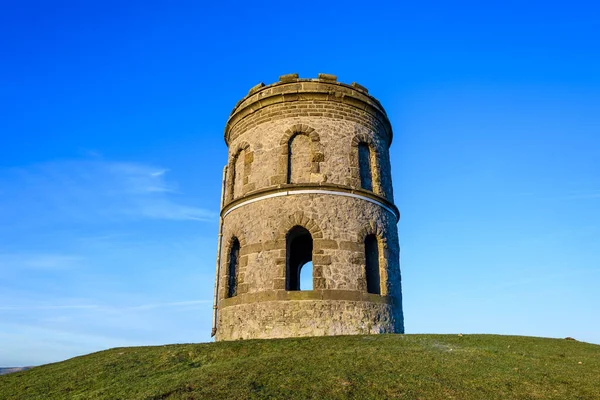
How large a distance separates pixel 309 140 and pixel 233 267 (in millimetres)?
5349

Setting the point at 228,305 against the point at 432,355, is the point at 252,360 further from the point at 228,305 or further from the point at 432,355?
the point at 228,305

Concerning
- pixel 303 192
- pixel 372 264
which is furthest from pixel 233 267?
pixel 372 264

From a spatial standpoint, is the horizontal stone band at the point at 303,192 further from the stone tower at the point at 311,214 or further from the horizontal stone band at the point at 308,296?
the horizontal stone band at the point at 308,296

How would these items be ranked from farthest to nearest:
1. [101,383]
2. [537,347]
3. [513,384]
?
[537,347]
[101,383]
[513,384]

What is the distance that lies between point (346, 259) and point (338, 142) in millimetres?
4234

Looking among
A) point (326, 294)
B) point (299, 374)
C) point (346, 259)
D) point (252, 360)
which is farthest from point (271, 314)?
point (299, 374)

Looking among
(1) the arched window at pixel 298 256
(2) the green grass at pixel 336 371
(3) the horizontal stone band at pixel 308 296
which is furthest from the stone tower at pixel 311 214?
(1) the arched window at pixel 298 256

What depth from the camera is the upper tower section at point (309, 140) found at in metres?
14.5

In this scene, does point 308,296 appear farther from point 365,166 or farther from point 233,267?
point 365,166

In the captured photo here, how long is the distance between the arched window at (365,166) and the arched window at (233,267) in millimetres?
5121

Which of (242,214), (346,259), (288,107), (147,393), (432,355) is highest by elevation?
(288,107)

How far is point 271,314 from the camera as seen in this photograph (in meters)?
12.8

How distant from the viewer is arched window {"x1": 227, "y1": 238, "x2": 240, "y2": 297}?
14.8 meters

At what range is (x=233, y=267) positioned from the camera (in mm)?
15180
